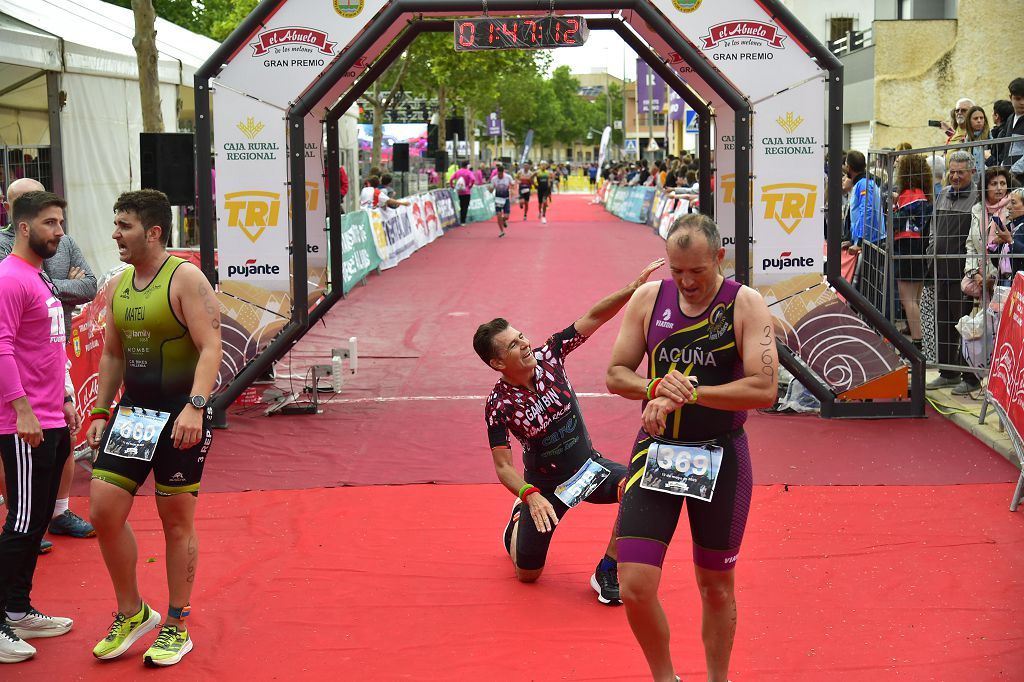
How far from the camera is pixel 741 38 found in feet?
32.7

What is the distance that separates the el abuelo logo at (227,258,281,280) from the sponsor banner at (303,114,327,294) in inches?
53.6

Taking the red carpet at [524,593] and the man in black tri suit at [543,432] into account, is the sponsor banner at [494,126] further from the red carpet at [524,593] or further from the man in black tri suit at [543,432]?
the man in black tri suit at [543,432]

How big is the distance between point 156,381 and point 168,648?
1.15 m

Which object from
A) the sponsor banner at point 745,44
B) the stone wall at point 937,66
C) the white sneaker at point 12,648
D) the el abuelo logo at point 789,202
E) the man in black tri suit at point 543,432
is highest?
the stone wall at point 937,66

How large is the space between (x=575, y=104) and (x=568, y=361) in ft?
441

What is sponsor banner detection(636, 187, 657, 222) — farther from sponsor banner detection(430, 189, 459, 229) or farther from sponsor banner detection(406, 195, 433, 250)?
sponsor banner detection(406, 195, 433, 250)

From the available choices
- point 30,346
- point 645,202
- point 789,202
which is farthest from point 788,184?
point 645,202

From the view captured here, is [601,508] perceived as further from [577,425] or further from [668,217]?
[668,217]

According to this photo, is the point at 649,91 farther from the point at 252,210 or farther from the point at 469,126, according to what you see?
the point at 252,210

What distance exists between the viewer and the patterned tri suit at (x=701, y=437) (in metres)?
4.28

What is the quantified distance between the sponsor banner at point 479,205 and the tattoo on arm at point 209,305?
110ft

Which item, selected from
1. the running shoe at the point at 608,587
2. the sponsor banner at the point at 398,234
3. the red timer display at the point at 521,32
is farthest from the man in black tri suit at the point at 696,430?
the sponsor banner at the point at 398,234

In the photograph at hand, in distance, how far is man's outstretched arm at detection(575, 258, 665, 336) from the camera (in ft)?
18.1

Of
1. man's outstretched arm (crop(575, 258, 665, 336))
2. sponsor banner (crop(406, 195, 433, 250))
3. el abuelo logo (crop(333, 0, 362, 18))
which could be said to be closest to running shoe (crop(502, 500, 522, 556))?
man's outstretched arm (crop(575, 258, 665, 336))
